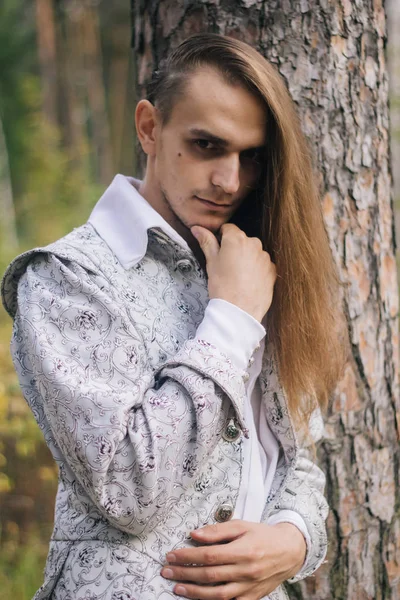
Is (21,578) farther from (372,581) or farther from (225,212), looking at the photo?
(225,212)

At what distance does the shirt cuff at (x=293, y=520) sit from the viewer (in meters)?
1.85

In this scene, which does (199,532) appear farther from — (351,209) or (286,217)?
(351,209)

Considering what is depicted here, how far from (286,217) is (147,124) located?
0.48 m

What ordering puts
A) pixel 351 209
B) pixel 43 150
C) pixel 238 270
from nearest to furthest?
pixel 238 270, pixel 351 209, pixel 43 150

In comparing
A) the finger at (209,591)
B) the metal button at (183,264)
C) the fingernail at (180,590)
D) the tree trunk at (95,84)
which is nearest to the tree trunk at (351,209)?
the metal button at (183,264)

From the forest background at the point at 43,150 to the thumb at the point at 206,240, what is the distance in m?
1.59

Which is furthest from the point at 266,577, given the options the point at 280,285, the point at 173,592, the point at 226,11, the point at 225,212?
the point at 226,11

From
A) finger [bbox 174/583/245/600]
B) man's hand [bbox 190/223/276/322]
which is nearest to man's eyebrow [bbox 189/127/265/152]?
man's hand [bbox 190/223/276/322]

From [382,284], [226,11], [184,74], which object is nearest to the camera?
[184,74]

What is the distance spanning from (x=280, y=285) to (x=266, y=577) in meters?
0.78

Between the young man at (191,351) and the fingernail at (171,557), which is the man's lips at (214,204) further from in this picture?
the fingernail at (171,557)

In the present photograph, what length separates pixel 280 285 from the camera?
1939 mm

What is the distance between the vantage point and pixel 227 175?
70.9 inches

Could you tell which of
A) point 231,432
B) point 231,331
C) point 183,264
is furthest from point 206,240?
point 231,432
